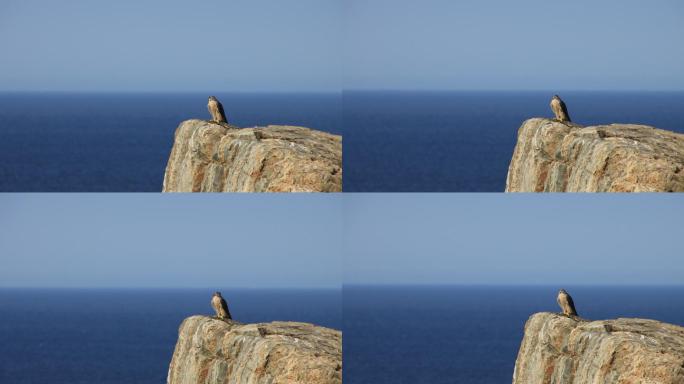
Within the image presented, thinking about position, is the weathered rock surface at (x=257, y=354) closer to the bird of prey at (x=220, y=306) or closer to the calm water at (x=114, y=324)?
the bird of prey at (x=220, y=306)

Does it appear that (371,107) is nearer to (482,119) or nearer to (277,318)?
(277,318)

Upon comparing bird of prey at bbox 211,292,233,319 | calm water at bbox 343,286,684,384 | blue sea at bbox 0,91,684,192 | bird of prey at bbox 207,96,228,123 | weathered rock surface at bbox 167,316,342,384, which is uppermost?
blue sea at bbox 0,91,684,192

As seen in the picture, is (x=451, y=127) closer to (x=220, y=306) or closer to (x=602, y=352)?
(x=220, y=306)

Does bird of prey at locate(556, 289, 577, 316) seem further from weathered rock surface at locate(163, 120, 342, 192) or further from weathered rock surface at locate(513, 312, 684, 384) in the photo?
weathered rock surface at locate(163, 120, 342, 192)

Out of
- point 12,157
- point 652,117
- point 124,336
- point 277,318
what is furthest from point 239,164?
point 12,157

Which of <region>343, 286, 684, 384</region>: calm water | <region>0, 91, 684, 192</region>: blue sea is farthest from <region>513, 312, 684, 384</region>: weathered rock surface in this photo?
<region>343, 286, 684, 384</region>: calm water
